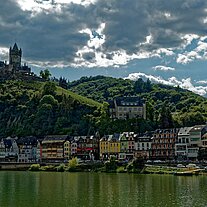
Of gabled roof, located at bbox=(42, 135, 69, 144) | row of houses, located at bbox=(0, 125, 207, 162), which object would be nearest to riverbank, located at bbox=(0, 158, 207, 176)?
row of houses, located at bbox=(0, 125, 207, 162)

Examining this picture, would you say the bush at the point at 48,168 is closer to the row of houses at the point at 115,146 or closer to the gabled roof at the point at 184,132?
the row of houses at the point at 115,146

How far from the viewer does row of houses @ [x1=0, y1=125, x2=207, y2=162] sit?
12062 cm

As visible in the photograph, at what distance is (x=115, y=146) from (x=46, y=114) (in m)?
48.9

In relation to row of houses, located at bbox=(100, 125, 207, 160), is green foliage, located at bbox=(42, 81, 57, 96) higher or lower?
higher

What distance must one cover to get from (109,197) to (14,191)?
16.1 meters

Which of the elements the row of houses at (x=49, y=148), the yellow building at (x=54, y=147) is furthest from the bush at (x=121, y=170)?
the yellow building at (x=54, y=147)

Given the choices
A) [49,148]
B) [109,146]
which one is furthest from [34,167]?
[49,148]

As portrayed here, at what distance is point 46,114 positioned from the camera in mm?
173875

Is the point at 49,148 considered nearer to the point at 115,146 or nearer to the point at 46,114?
the point at 115,146

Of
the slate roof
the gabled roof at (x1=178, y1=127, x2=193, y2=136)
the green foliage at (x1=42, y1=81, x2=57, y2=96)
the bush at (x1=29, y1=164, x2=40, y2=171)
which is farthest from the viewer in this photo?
the green foliage at (x1=42, y1=81, x2=57, y2=96)

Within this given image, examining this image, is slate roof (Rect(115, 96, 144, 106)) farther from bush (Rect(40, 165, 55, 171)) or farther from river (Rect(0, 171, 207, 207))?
river (Rect(0, 171, 207, 207))

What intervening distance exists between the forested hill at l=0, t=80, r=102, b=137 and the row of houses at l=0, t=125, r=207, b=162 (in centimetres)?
1371

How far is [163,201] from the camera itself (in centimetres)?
4978

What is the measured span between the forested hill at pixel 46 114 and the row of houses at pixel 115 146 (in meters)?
13.7
